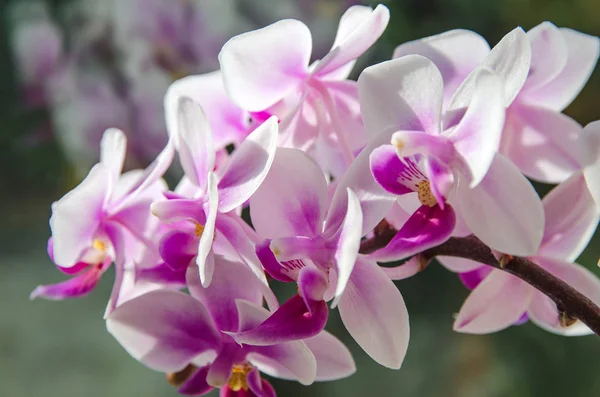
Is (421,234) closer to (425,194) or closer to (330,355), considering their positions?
(425,194)

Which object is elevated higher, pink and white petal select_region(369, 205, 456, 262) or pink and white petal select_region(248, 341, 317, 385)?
pink and white petal select_region(369, 205, 456, 262)

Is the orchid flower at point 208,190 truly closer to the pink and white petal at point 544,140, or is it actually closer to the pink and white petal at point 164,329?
the pink and white petal at point 164,329

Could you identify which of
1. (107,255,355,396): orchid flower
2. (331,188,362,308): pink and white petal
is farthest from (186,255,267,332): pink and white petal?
(331,188,362,308): pink and white petal

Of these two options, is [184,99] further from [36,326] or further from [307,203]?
[36,326]

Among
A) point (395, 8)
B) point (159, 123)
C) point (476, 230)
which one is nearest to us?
point (476, 230)

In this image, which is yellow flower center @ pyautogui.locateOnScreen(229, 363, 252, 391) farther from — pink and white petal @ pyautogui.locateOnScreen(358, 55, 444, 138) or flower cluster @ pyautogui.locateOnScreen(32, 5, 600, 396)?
pink and white petal @ pyautogui.locateOnScreen(358, 55, 444, 138)

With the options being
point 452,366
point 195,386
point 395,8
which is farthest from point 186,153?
point 452,366
